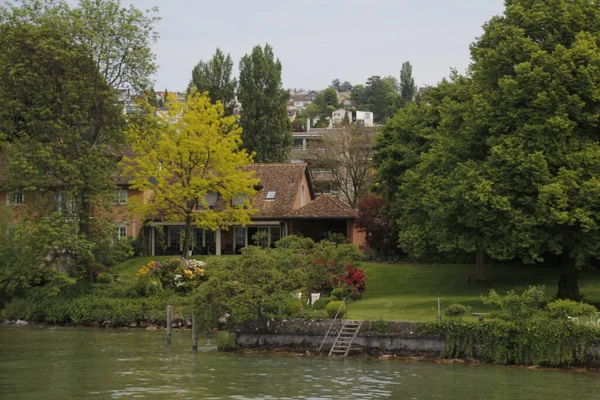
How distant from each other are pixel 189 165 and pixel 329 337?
27.2 metres

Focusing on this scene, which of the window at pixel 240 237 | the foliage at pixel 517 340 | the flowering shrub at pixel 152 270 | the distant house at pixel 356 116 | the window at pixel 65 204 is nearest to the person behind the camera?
the foliage at pixel 517 340

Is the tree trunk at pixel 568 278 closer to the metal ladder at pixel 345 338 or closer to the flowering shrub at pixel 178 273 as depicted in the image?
the metal ladder at pixel 345 338

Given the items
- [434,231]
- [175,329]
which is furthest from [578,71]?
[175,329]

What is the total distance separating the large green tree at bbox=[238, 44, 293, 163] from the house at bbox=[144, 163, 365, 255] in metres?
12.9

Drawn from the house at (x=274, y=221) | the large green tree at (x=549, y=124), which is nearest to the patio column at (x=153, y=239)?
the house at (x=274, y=221)

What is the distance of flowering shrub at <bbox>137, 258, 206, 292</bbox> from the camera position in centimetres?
5531

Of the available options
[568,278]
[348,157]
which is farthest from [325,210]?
[568,278]

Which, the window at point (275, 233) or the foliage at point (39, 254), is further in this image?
the window at point (275, 233)

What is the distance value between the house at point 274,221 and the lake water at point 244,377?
93.5ft

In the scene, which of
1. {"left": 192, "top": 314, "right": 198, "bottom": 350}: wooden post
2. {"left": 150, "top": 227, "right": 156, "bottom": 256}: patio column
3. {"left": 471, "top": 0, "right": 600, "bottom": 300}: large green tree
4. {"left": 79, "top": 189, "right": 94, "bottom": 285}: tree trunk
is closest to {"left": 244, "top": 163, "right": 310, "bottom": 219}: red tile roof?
{"left": 150, "top": 227, "right": 156, "bottom": 256}: patio column

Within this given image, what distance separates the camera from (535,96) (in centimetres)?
4388

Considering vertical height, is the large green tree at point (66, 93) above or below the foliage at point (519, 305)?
above

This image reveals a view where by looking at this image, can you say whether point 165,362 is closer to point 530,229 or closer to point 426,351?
point 426,351

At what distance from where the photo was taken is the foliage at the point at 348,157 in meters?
85.3
